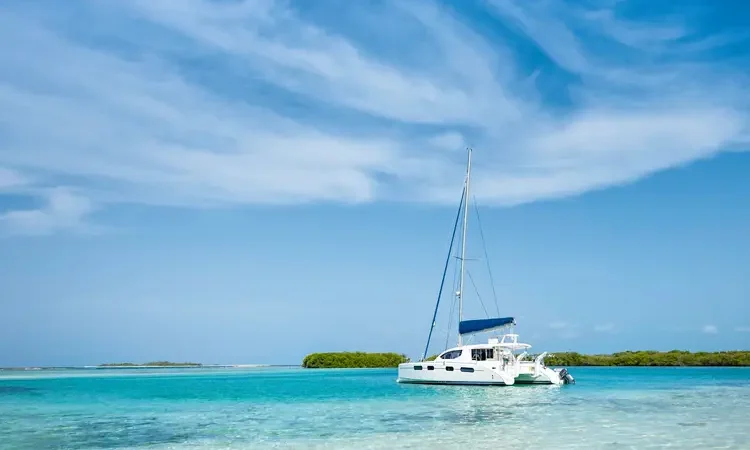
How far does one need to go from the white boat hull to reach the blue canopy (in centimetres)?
275

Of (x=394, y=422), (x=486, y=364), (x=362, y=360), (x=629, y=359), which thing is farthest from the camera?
(x=629, y=359)

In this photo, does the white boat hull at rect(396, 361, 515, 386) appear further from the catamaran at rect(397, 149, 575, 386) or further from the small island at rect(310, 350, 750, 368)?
the small island at rect(310, 350, 750, 368)

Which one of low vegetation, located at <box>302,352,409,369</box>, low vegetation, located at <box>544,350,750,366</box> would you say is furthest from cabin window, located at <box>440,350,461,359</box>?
low vegetation, located at <box>544,350,750,366</box>

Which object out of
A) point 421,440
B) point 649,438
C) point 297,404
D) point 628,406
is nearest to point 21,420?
point 297,404

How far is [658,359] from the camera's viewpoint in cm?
11744

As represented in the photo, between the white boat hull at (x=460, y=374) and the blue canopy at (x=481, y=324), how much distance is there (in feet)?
9.03

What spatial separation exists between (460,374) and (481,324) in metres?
3.79

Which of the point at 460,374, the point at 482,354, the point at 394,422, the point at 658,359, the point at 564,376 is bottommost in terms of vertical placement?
the point at 394,422

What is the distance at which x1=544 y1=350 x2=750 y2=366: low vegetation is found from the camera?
370 ft

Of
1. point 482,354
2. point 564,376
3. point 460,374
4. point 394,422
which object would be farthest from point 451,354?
point 394,422

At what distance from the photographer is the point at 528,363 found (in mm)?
49344

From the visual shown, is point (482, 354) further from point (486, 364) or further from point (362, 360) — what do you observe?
point (362, 360)

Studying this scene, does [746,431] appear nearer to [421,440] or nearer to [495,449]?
[495,449]

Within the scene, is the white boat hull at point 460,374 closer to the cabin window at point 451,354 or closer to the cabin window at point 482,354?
the cabin window at point 451,354
